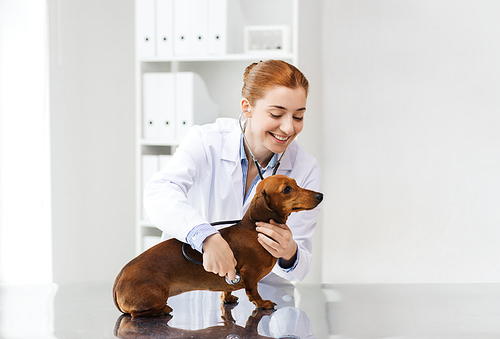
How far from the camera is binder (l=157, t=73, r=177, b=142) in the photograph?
218cm

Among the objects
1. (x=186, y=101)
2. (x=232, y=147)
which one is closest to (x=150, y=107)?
(x=186, y=101)

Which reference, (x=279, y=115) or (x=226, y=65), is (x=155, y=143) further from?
(x=279, y=115)

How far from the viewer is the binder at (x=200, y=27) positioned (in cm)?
211

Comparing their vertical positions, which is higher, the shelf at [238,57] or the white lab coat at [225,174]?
the shelf at [238,57]

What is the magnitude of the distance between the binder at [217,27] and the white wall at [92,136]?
28.5 inches

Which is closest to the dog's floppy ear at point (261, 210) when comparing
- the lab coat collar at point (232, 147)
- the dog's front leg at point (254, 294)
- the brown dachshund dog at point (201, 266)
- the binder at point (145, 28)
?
the brown dachshund dog at point (201, 266)

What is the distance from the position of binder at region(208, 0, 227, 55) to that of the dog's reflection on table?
4.61 ft

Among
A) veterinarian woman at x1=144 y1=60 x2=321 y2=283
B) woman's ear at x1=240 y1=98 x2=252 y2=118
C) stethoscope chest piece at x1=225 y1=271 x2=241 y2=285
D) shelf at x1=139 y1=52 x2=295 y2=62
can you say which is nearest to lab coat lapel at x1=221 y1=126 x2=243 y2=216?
veterinarian woman at x1=144 y1=60 x2=321 y2=283

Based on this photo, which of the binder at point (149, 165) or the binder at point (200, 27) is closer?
the binder at point (200, 27)

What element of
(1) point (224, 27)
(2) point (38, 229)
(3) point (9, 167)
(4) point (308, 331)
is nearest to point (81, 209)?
(2) point (38, 229)

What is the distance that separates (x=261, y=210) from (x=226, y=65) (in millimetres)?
1690

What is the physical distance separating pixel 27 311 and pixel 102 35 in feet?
6.21

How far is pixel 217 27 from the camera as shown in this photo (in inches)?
83.1

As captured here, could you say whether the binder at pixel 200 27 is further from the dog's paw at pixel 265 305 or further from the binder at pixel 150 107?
the dog's paw at pixel 265 305
